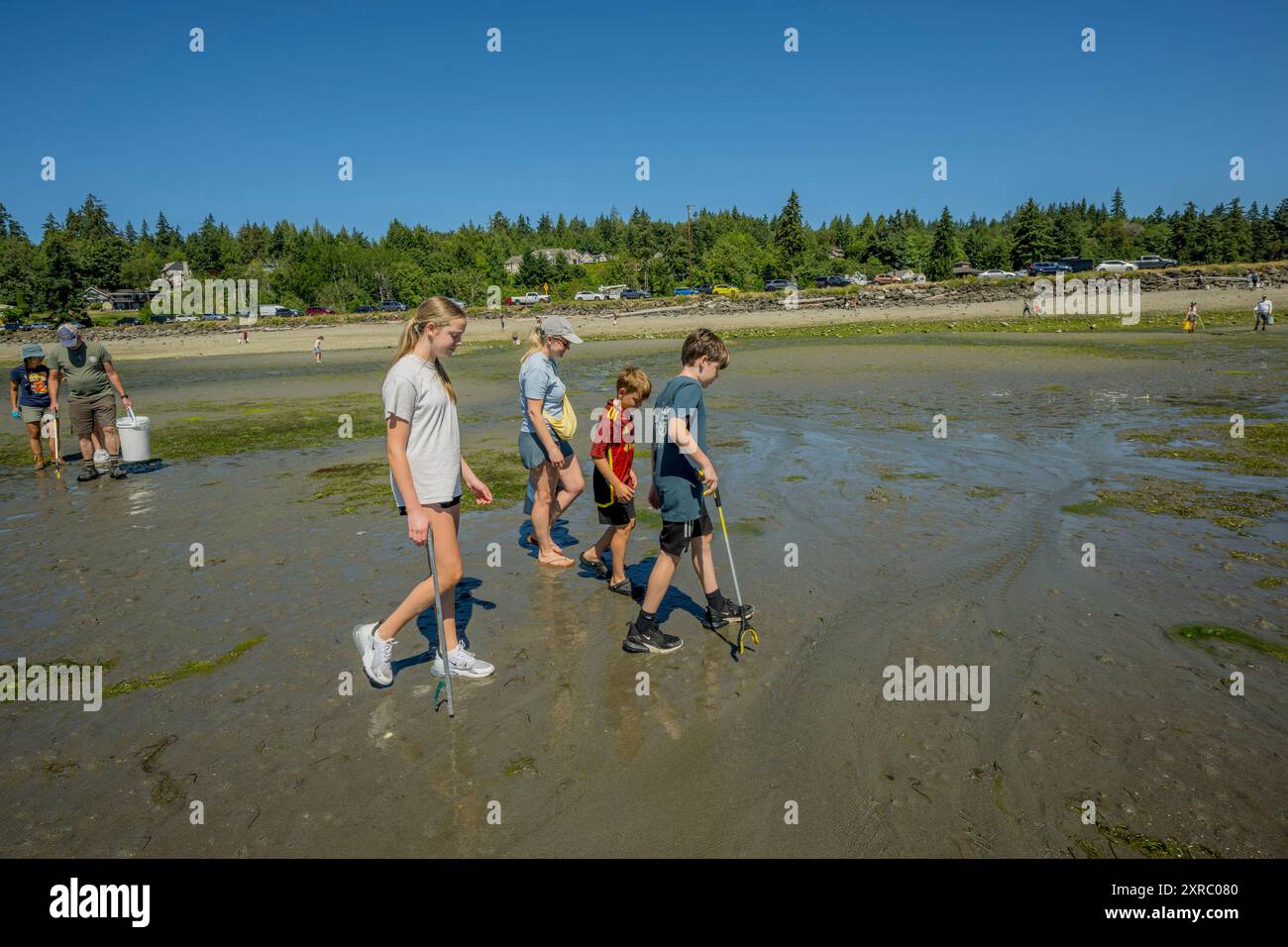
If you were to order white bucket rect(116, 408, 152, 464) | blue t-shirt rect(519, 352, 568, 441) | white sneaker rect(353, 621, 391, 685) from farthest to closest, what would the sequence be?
white bucket rect(116, 408, 152, 464)
blue t-shirt rect(519, 352, 568, 441)
white sneaker rect(353, 621, 391, 685)

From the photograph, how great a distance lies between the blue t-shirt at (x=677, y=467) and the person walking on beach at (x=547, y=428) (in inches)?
70.0

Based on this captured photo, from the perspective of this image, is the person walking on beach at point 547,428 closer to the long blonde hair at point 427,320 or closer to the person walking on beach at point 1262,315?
the long blonde hair at point 427,320

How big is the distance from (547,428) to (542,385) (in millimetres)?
424

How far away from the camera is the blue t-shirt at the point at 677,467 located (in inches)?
217

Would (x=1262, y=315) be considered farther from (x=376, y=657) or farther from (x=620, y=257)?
(x=620, y=257)

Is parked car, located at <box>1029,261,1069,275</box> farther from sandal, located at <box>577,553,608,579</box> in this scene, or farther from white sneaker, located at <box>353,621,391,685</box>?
white sneaker, located at <box>353,621,391,685</box>

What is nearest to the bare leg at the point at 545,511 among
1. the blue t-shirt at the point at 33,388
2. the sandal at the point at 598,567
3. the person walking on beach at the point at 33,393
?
the sandal at the point at 598,567

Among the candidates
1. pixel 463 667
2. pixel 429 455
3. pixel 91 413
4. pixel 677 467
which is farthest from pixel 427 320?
pixel 91 413

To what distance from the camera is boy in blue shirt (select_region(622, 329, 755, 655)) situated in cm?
548

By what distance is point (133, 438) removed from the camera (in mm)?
12688

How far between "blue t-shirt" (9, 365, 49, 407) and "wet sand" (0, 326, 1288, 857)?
125 inches

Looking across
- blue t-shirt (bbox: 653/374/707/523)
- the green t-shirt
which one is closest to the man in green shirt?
the green t-shirt
